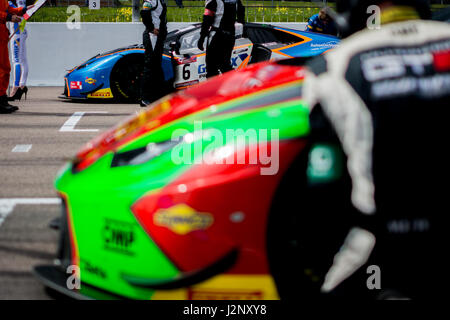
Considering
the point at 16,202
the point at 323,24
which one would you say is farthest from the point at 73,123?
the point at 323,24

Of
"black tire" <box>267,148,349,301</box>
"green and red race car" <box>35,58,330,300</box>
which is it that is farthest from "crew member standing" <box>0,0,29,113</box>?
"black tire" <box>267,148,349,301</box>

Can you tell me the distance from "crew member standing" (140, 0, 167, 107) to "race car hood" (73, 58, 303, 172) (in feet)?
16.3

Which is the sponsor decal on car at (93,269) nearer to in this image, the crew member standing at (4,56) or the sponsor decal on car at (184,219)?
the sponsor decal on car at (184,219)

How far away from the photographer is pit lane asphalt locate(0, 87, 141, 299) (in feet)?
9.43

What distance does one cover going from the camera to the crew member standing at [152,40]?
767 cm

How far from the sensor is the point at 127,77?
830cm

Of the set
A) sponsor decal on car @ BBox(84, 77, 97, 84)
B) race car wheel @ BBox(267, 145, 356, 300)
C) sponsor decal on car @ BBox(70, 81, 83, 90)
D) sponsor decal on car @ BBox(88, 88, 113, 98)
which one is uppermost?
race car wheel @ BBox(267, 145, 356, 300)

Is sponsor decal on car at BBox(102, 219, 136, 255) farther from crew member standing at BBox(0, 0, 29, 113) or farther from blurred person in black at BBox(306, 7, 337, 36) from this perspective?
blurred person in black at BBox(306, 7, 337, 36)

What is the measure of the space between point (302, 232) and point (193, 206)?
0.41 metres

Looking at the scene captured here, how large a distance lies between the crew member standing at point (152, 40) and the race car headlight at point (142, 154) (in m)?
5.44

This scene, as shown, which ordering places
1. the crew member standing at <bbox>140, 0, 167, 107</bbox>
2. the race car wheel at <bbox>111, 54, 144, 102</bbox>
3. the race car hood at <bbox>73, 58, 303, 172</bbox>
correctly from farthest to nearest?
the race car wheel at <bbox>111, 54, 144, 102</bbox>
the crew member standing at <bbox>140, 0, 167, 107</bbox>
the race car hood at <bbox>73, 58, 303, 172</bbox>

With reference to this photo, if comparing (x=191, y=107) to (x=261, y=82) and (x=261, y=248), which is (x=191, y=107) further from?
(x=261, y=248)

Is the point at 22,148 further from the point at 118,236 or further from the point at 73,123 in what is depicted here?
the point at 118,236

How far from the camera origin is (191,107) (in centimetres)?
251
